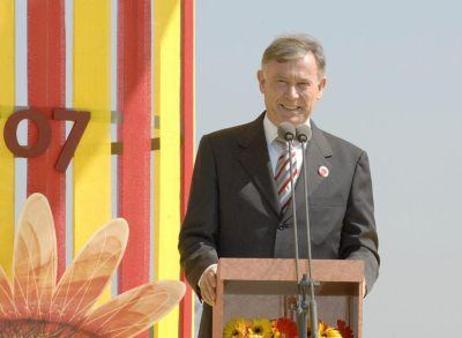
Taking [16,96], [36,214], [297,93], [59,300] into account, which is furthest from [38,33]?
[297,93]

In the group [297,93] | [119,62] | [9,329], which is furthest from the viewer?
[119,62]

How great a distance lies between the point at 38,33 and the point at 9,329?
4.21 ft

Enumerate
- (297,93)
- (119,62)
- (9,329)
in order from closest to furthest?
1. (297,93)
2. (9,329)
3. (119,62)

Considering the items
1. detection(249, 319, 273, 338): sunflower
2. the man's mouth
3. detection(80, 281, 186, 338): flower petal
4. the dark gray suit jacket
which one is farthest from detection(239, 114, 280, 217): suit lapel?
detection(80, 281, 186, 338): flower petal

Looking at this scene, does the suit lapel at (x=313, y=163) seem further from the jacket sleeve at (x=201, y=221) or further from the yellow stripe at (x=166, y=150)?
the yellow stripe at (x=166, y=150)

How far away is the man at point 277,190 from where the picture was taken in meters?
3.70

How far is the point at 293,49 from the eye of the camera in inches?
147

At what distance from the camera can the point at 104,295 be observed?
5.60 m

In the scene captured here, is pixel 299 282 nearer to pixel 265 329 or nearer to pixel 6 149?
pixel 265 329

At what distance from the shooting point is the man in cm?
370

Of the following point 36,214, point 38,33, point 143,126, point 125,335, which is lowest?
point 125,335

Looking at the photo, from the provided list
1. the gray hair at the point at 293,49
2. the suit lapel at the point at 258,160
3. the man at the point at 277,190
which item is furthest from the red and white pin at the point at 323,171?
the gray hair at the point at 293,49

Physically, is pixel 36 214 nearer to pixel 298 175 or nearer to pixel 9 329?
pixel 9 329

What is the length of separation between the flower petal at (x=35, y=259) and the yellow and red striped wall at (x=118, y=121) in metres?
0.06
